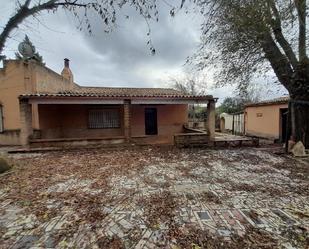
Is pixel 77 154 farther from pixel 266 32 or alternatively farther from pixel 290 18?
pixel 290 18

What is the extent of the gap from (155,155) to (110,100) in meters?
3.91

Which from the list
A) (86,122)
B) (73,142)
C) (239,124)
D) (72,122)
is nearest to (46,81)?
(72,122)

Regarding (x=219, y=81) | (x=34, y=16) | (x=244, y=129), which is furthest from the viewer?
(x=244, y=129)

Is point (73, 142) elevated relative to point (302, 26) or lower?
lower

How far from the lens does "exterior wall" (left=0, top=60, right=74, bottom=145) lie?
1230cm

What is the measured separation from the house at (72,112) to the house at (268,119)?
210 inches

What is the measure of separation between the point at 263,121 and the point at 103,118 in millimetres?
11653

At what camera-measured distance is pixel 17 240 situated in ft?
10.4

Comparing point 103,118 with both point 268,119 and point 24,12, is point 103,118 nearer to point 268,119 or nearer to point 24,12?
point 24,12

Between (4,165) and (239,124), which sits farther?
(239,124)

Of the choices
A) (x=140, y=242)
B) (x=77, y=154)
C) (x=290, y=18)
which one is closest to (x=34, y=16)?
(x=77, y=154)

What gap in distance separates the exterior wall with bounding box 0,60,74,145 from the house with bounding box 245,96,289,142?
1468 centimetres

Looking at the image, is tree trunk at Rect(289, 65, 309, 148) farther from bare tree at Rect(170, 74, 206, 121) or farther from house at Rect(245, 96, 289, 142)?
bare tree at Rect(170, 74, 206, 121)

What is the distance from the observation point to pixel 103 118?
46.9ft
